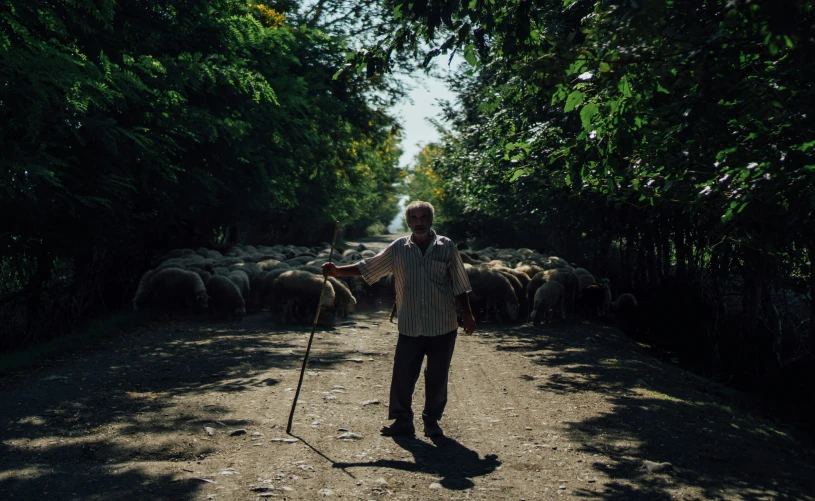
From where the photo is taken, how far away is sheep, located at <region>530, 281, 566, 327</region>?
54.3ft

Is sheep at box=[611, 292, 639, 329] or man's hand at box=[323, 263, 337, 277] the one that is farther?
sheep at box=[611, 292, 639, 329]

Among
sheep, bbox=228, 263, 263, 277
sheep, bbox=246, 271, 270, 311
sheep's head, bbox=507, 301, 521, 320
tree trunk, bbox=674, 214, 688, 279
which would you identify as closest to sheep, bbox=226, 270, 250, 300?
sheep, bbox=246, 271, 270, 311

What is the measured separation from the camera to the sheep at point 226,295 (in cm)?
1611

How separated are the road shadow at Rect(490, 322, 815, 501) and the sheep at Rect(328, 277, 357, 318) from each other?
4.43 meters

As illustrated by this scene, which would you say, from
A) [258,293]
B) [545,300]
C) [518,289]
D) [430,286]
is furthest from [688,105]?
[258,293]

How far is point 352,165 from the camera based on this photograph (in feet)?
108

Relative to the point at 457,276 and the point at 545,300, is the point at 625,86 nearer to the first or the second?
the point at 457,276

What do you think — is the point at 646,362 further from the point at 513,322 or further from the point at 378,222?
the point at 378,222

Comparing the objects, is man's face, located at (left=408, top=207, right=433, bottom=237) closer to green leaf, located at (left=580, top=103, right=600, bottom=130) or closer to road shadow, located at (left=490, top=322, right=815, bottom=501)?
green leaf, located at (left=580, top=103, right=600, bottom=130)

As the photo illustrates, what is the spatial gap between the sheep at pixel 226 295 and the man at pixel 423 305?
30.4 ft

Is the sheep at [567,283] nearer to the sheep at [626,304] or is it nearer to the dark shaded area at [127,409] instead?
the sheep at [626,304]

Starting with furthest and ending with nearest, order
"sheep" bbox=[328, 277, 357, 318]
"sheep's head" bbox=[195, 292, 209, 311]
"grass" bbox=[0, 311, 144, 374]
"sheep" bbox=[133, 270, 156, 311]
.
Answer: "sheep" bbox=[328, 277, 357, 318] → "sheep" bbox=[133, 270, 156, 311] → "sheep's head" bbox=[195, 292, 209, 311] → "grass" bbox=[0, 311, 144, 374]

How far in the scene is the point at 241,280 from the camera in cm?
1761

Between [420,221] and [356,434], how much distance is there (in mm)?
2005
